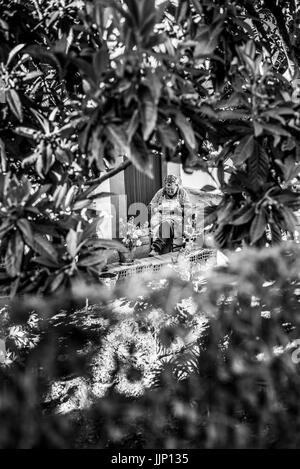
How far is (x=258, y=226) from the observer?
1.97 meters

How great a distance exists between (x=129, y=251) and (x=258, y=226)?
618mm

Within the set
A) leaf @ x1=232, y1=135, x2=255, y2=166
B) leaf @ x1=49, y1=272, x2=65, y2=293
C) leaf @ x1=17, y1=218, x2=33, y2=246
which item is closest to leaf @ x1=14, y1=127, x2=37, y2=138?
leaf @ x1=17, y1=218, x2=33, y2=246

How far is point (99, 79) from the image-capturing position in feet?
5.57

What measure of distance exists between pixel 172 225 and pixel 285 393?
18.3ft

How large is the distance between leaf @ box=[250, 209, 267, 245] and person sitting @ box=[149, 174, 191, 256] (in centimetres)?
601

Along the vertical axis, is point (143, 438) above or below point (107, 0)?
below

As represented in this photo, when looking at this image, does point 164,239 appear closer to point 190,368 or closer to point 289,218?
point 190,368

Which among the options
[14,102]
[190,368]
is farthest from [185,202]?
[14,102]

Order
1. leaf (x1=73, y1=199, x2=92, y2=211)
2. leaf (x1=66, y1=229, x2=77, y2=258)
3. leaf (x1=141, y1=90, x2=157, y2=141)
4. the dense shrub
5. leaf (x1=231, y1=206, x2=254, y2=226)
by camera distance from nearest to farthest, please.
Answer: leaf (x1=141, y1=90, x2=157, y2=141) → leaf (x1=66, y1=229, x2=77, y2=258) → leaf (x1=231, y1=206, x2=254, y2=226) → leaf (x1=73, y1=199, x2=92, y2=211) → the dense shrub

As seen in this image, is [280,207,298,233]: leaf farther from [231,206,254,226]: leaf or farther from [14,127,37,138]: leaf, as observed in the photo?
[14,127,37,138]: leaf

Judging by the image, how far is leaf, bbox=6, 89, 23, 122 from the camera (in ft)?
6.82
